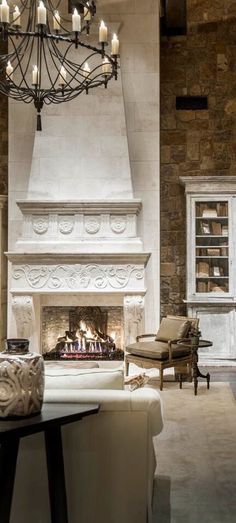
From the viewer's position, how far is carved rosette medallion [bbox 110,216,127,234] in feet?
21.8

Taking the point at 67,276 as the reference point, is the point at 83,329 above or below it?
below

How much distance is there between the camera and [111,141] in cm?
676

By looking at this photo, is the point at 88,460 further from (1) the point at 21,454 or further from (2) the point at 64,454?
(1) the point at 21,454

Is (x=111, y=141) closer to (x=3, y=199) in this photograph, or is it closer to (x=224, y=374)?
(x=3, y=199)

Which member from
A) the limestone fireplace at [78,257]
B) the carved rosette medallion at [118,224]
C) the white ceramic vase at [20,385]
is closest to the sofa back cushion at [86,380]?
the white ceramic vase at [20,385]

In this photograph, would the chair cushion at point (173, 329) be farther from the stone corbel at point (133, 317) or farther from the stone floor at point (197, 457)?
the stone floor at point (197, 457)

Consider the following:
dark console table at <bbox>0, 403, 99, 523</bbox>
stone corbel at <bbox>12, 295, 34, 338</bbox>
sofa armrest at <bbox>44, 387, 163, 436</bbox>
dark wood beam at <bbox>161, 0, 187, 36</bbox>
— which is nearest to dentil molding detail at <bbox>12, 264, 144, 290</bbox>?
stone corbel at <bbox>12, 295, 34, 338</bbox>

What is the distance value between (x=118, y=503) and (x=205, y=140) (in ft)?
19.7

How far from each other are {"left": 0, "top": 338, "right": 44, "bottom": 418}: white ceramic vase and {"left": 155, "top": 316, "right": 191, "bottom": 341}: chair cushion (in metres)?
3.78

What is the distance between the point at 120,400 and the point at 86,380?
29 centimetres

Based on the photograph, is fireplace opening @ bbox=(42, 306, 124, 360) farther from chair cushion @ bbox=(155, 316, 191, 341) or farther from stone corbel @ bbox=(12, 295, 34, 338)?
chair cushion @ bbox=(155, 316, 191, 341)

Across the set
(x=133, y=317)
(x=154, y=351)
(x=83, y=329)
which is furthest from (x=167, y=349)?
(x=83, y=329)

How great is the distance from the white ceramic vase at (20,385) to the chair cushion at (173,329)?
378cm

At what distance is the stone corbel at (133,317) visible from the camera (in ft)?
21.5
